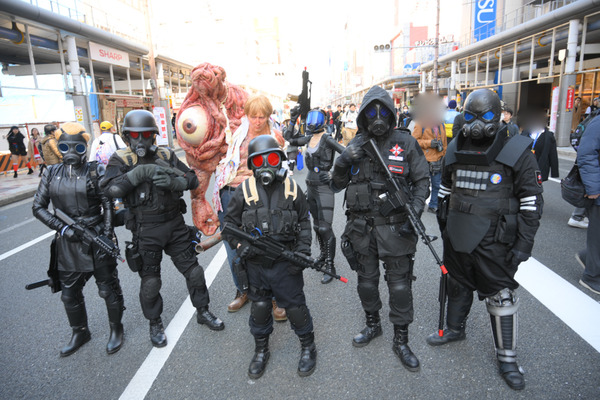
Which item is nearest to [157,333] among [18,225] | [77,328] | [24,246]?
[77,328]

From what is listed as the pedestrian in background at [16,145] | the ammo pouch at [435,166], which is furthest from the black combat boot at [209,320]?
the pedestrian in background at [16,145]

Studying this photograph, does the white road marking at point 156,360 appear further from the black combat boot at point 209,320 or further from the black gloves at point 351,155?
the black gloves at point 351,155

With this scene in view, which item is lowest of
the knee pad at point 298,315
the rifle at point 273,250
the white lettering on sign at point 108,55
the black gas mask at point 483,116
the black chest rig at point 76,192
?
the knee pad at point 298,315

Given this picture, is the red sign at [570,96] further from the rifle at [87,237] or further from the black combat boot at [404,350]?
the rifle at [87,237]

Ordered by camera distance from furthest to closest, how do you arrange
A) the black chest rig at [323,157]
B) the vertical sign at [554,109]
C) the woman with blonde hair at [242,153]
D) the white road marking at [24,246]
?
the vertical sign at [554,109] → the white road marking at [24,246] → the black chest rig at [323,157] → the woman with blonde hair at [242,153]

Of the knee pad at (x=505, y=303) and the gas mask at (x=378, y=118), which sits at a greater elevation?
the gas mask at (x=378, y=118)

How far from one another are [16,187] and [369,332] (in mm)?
12190

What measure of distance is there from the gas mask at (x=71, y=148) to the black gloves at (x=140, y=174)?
1.82ft

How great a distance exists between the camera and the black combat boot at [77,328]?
309cm

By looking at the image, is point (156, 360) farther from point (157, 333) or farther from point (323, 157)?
point (323, 157)

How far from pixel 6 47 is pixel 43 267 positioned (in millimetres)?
12338

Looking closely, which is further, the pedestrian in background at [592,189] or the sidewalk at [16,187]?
the sidewalk at [16,187]

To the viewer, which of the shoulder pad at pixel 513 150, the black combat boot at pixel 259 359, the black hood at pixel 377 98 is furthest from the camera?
the black hood at pixel 377 98

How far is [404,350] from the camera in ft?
9.25
